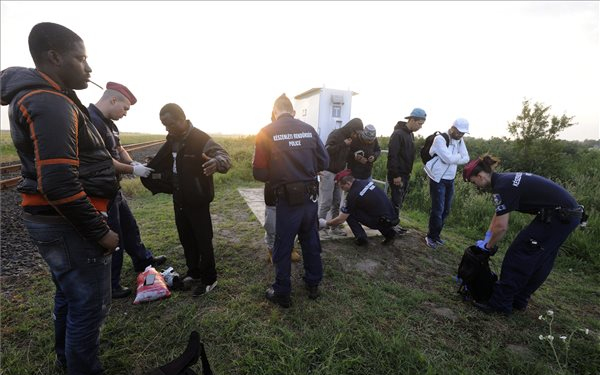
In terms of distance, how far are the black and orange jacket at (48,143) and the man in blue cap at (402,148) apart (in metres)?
3.87

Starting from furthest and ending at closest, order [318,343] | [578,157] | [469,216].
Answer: [578,157], [469,216], [318,343]

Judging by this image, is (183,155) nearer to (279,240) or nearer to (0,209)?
(279,240)

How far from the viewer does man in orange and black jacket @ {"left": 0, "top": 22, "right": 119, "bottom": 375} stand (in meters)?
1.30

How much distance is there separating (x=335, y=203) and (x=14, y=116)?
3911 mm

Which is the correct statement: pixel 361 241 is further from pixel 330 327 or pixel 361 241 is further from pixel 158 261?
pixel 158 261

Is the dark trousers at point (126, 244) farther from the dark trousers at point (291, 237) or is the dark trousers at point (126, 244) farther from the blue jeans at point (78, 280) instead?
the dark trousers at point (291, 237)

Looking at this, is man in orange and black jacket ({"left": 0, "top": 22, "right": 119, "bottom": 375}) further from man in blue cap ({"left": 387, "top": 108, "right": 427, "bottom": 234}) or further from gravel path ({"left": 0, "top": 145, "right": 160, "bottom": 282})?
man in blue cap ({"left": 387, "top": 108, "right": 427, "bottom": 234})

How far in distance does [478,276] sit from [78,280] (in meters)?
3.37

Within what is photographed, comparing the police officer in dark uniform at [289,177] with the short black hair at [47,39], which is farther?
the police officer in dark uniform at [289,177]

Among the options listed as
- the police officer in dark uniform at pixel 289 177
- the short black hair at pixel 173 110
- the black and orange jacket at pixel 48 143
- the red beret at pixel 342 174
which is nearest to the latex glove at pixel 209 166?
the police officer in dark uniform at pixel 289 177

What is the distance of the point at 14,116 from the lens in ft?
4.32

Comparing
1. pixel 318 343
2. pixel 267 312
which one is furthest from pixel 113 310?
pixel 318 343

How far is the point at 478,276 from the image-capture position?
2846 mm

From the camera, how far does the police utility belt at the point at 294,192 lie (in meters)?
2.50
